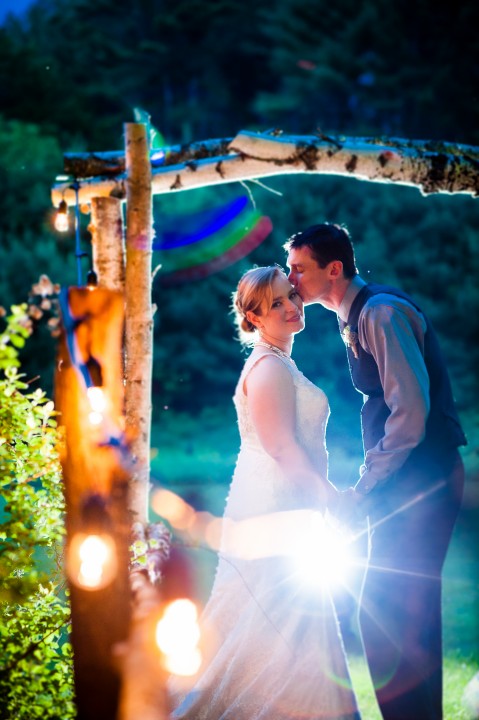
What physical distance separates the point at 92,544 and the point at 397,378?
1.40 metres

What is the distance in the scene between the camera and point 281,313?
3.51 metres

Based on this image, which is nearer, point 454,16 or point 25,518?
point 25,518

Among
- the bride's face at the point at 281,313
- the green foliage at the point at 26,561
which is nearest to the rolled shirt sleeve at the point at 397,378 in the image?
the bride's face at the point at 281,313

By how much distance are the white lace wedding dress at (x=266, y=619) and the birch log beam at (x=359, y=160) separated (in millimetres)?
1068

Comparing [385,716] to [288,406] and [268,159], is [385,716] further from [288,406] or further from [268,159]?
[268,159]

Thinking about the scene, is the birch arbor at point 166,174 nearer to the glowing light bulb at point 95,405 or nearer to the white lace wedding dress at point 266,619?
the white lace wedding dress at point 266,619

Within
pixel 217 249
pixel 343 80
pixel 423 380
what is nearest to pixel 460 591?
pixel 423 380

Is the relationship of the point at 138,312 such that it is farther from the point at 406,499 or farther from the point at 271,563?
the point at 406,499

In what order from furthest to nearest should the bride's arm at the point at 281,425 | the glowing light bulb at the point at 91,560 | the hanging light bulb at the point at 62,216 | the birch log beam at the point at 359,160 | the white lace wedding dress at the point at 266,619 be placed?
the hanging light bulb at the point at 62,216, the birch log beam at the point at 359,160, the bride's arm at the point at 281,425, the white lace wedding dress at the point at 266,619, the glowing light bulb at the point at 91,560

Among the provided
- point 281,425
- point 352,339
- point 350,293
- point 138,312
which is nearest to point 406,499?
point 281,425

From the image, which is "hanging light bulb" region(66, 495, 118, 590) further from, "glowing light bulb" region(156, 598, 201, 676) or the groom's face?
the groom's face

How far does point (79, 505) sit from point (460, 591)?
518cm

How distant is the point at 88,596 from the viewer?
2572mm

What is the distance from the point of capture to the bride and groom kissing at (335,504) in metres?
3.14
